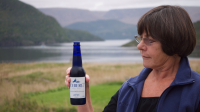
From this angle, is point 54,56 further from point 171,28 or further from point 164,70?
point 171,28

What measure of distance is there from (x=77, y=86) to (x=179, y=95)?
0.90 metres

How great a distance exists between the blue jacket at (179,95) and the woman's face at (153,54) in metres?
0.19

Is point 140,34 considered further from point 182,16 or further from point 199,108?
point 199,108

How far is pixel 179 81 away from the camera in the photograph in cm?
177

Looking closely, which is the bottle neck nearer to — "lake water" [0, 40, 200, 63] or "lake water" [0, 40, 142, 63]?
"lake water" [0, 40, 200, 63]

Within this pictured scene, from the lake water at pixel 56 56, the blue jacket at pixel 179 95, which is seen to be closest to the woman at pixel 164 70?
the blue jacket at pixel 179 95

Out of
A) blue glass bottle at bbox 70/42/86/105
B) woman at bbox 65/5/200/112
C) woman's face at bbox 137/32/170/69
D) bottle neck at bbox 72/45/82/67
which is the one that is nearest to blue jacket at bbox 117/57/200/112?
woman at bbox 65/5/200/112

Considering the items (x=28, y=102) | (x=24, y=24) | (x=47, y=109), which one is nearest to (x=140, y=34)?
(x=47, y=109)

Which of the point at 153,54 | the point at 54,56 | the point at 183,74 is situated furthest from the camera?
the point at 54,56

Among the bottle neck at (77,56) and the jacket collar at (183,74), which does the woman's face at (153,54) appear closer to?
the jacket collar at (183,74)

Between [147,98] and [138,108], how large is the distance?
0.43 feet

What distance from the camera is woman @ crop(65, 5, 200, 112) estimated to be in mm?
1720

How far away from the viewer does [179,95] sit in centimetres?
173

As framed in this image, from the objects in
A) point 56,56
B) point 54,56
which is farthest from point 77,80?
point 56,56
